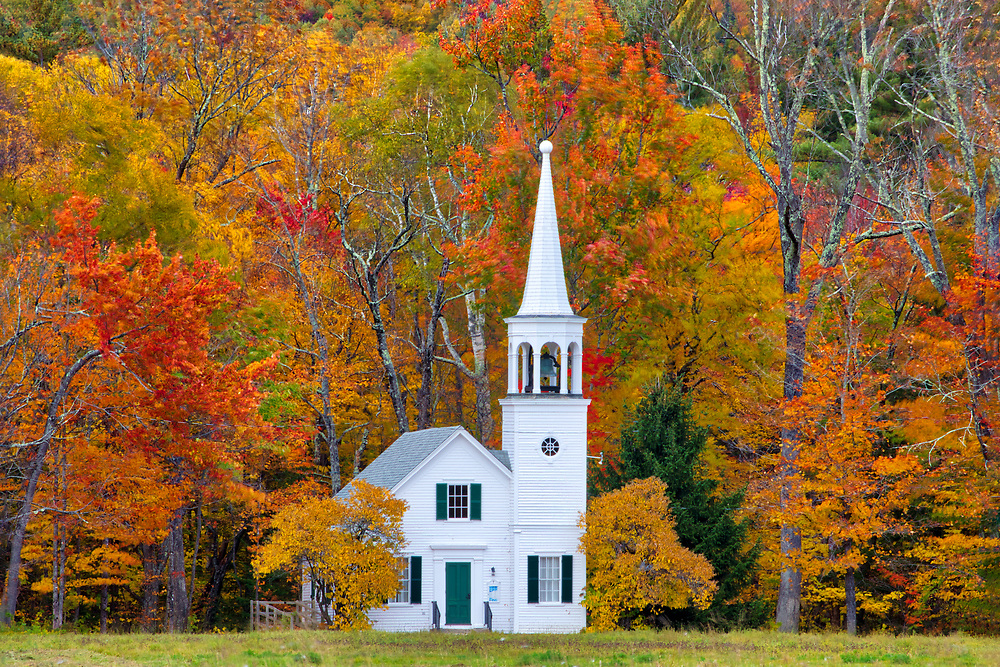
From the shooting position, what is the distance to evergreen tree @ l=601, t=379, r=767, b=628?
28641 millimetres

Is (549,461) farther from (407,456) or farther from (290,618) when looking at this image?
(290,618)

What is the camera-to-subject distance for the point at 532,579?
28922 mm

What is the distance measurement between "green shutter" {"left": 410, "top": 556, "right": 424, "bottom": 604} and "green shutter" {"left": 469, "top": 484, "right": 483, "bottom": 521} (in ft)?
5.74

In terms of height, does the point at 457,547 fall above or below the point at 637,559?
above

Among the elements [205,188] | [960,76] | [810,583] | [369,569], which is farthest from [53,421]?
[960,76]

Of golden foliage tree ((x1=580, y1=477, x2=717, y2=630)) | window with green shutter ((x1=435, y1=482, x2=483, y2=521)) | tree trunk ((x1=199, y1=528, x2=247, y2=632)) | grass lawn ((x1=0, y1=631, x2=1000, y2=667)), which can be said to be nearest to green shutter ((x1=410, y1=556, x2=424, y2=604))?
window with green shutter ((x1=435, y1=482, x2=483, y2=521))

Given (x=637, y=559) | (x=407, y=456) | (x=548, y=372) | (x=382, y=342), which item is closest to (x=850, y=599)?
(x=637, y=559)

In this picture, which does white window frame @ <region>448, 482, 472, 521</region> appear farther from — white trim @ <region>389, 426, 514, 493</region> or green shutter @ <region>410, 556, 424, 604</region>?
green shutter @ <region>410, 556, 424, 604</region>

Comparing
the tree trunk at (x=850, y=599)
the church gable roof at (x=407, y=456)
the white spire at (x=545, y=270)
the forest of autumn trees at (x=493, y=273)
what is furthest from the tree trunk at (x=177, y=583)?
the tree trunk at (x=850, y=599)

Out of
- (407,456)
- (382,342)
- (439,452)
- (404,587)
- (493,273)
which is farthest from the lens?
(382,342)

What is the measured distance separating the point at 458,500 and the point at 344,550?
4058mm

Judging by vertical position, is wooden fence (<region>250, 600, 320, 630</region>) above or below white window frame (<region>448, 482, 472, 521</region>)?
below

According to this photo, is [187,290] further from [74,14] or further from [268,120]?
[74,14]

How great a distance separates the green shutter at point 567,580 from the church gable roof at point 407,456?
2894 mm
